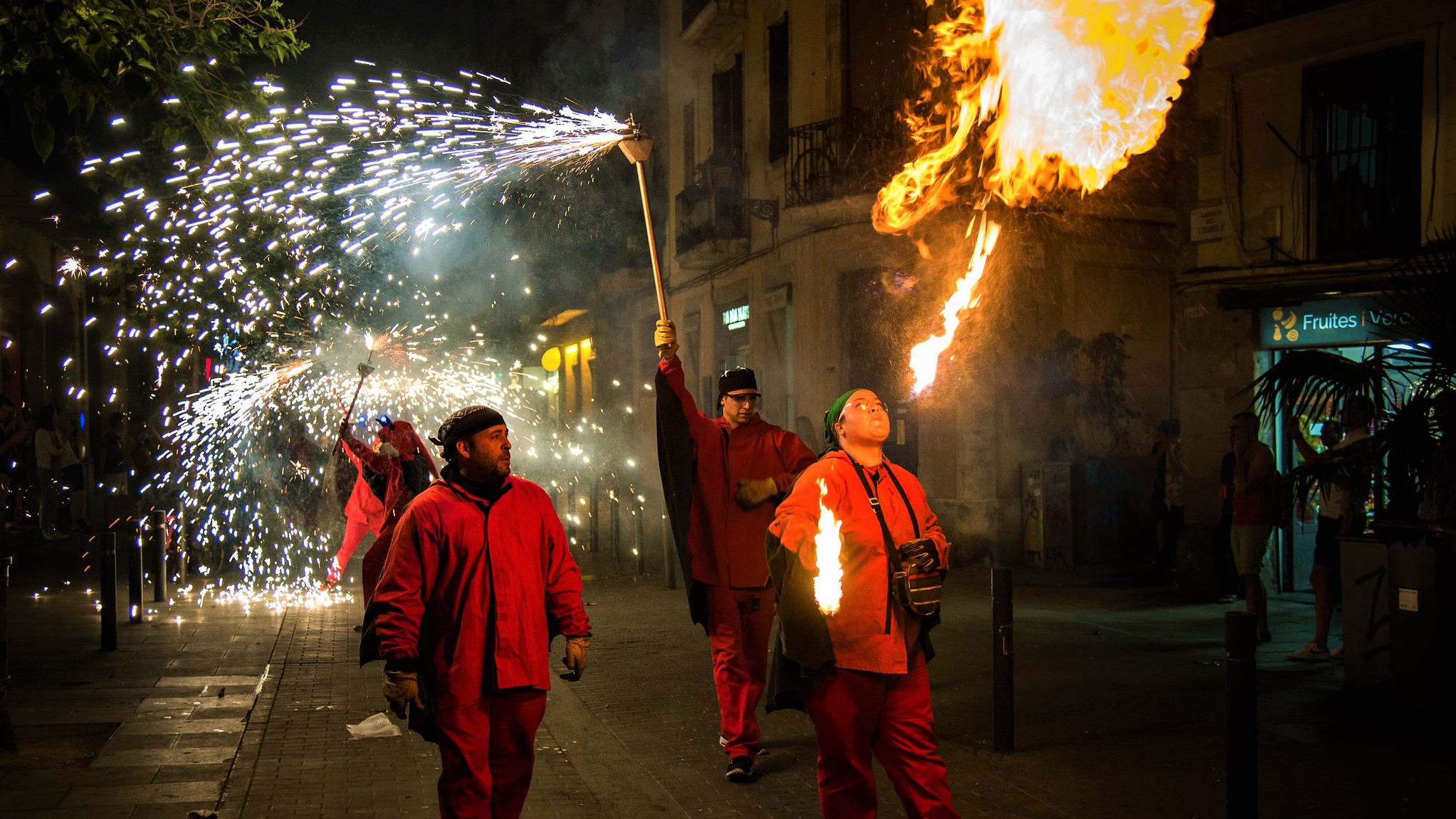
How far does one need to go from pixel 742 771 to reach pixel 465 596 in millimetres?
2177

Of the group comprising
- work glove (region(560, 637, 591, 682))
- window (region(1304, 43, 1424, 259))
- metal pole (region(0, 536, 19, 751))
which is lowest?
metal pole (region(0, 536, 19, 751))

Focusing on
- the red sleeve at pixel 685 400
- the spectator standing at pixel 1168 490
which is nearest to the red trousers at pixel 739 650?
the red sleeve at pixel 685 400

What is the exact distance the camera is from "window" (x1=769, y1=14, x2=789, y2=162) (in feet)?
61.0

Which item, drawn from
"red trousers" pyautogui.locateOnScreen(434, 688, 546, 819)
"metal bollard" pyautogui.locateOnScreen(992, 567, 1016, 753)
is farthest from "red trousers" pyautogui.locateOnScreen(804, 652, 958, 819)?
"metal bollard" pyautogui.locateOnScreen(992, 567, 1016, 753)

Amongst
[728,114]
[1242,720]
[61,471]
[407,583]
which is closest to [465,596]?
[407,583]

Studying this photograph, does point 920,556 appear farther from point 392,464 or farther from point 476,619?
point 392,464

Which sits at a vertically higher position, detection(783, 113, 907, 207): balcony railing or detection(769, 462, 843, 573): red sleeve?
detection(783, 113, 907, 207): balcony railing

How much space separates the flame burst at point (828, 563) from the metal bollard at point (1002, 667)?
1.99m

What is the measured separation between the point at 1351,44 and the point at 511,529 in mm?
11946

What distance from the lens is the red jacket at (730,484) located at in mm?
5770

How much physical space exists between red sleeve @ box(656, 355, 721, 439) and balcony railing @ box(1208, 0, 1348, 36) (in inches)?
398

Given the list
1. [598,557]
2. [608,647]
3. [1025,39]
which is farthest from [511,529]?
[598,557]

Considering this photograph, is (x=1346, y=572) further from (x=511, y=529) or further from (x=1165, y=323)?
(x=1165, y=323)

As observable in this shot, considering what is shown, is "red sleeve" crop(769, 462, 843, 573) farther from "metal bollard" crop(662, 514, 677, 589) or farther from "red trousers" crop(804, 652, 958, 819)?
"metal bollard" crop(662, 514, 677, 589)
